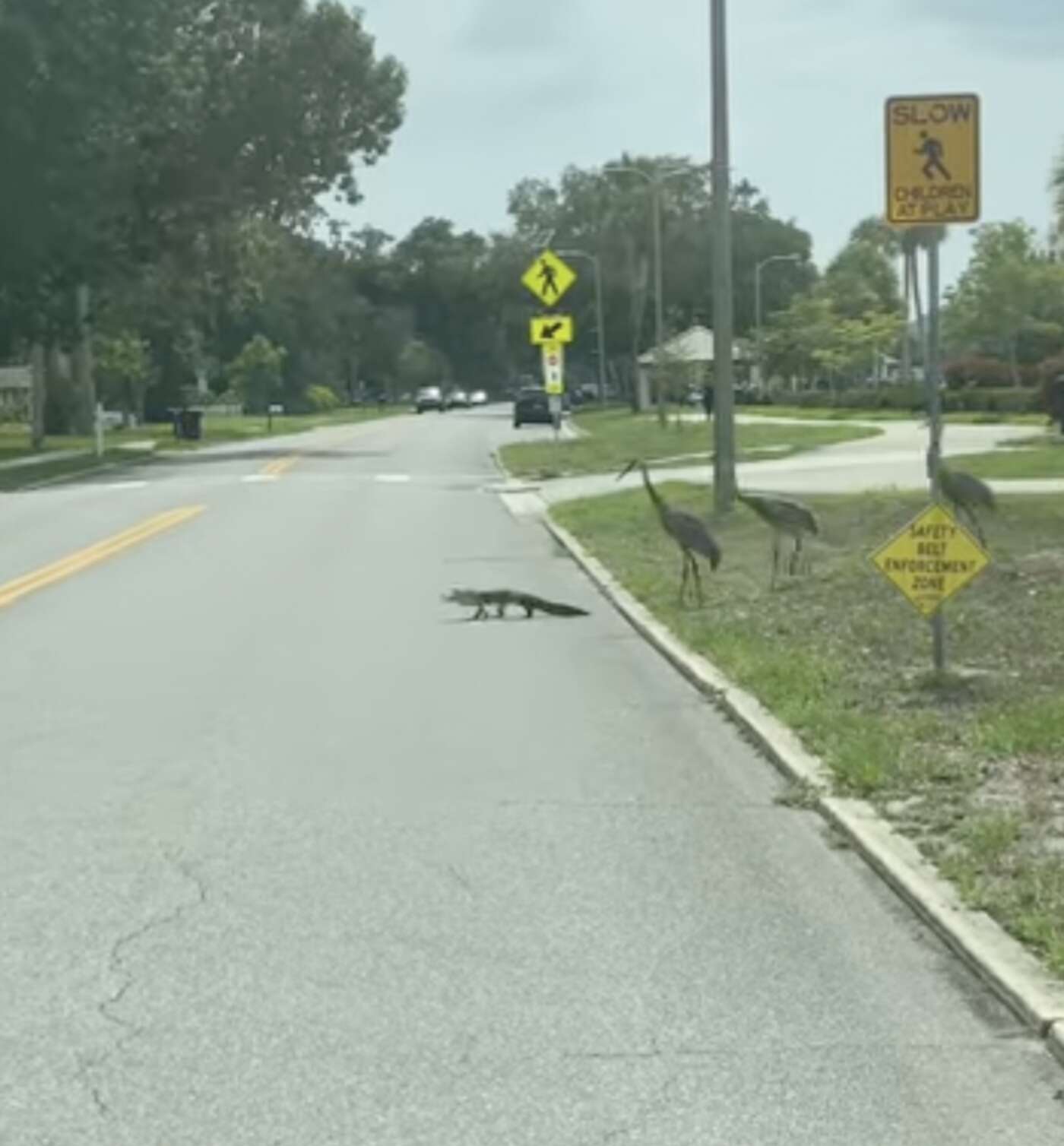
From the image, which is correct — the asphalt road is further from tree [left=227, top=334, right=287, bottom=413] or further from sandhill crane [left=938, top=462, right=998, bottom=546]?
tree [left=227, top=334, right=287, bottom=413]

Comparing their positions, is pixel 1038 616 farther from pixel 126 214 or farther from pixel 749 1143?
pixel 126 214

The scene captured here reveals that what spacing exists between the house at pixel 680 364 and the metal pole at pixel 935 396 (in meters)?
55.8

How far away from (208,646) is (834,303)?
316ft

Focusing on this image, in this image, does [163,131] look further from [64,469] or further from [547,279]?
[547,279]

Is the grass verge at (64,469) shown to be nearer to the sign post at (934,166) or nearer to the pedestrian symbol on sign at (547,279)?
the pedestrian symbol on sign at (547,279)

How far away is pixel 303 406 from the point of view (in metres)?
141

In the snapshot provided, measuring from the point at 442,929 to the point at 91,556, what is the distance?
18.1 meters

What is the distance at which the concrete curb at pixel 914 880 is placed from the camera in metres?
6.85

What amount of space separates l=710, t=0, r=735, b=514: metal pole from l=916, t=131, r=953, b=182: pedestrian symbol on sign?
14.5 m

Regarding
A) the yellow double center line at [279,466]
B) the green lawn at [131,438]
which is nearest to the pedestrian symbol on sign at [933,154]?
the yellow double center line at [279,466]

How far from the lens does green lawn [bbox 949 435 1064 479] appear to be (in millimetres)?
32188

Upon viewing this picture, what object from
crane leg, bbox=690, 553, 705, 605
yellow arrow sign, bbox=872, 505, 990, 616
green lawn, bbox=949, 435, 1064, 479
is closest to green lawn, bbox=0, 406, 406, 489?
green lawn, bbox=949, 435, 1064, 479

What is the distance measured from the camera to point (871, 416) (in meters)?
75.5

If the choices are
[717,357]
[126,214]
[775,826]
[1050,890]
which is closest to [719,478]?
[717,357]
